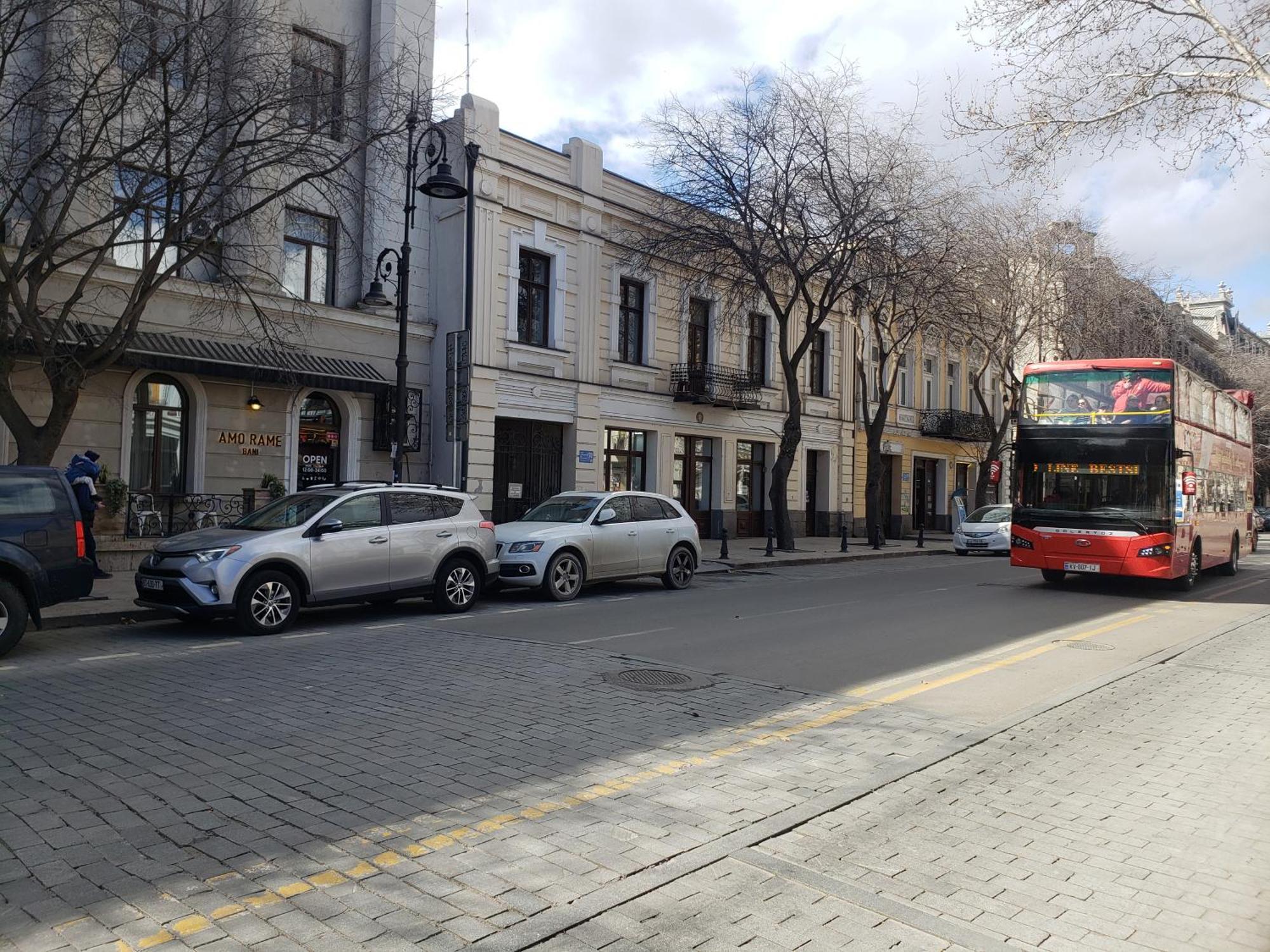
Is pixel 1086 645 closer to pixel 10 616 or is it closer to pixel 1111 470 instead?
pixel 1111 470

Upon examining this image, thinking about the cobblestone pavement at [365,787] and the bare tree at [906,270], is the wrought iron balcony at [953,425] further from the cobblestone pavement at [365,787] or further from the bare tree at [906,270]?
the cobblestone pavement at [365,787]

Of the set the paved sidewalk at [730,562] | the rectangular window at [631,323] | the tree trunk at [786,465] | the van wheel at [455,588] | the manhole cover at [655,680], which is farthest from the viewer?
the rectangular window at [631,323]

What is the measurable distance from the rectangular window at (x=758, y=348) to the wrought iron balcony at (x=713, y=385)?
1.08m

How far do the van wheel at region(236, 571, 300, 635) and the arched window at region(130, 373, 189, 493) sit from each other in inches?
321

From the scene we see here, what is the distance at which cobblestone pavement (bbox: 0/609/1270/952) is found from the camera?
3.60 m

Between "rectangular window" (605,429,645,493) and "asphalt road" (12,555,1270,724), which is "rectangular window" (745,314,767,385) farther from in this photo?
"asphalt road" (12,555,1270,724)

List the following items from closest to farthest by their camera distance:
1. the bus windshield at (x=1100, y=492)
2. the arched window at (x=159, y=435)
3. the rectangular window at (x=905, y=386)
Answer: the bus windshield at (x=1100, y=492) → the arched window at (x=159, y=435) → the rectangular window at (x=905, y=386)

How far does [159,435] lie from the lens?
1756 cm

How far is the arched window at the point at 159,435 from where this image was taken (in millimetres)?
17312

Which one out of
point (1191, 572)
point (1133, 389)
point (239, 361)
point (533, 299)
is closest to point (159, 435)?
point (239, 361)

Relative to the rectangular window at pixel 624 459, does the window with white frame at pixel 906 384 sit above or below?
above

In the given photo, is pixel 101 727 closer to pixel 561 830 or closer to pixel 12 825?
pixel 12 825

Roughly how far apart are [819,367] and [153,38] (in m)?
25.6

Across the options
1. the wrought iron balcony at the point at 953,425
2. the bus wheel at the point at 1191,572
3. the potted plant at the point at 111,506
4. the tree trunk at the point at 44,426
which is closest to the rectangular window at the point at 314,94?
the tree trunk at the point at 44,426
